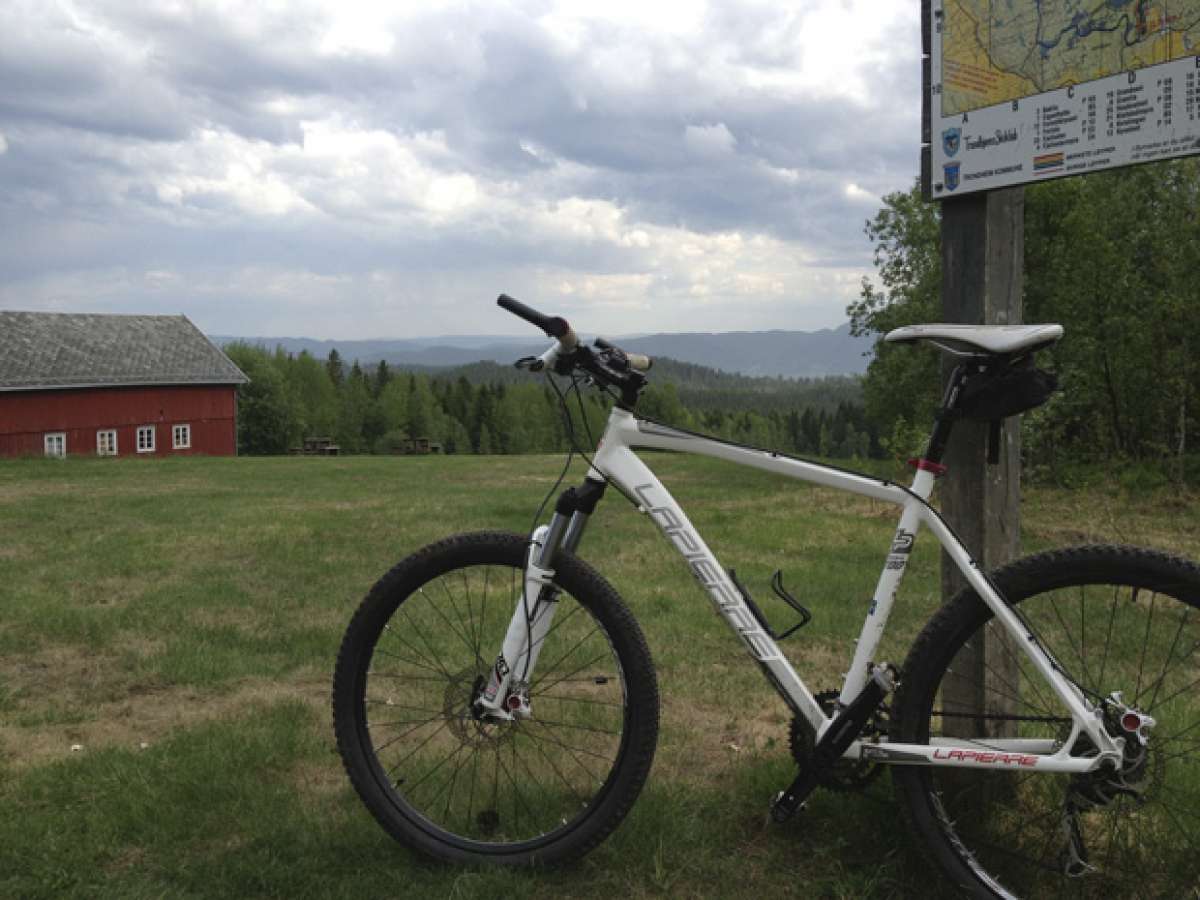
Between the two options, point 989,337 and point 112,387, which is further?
point 112,387

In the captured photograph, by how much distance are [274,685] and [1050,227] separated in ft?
74.9

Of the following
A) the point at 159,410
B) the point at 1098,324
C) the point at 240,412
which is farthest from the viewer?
the point at 240,412

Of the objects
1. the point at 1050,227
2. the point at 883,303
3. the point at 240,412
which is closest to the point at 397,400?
the point at 240,412

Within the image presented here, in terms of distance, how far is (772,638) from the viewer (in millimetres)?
2910

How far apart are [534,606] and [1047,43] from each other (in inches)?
97.2

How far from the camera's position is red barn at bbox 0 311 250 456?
43094mm

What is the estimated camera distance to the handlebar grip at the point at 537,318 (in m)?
2.86

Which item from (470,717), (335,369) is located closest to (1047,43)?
(470,717)

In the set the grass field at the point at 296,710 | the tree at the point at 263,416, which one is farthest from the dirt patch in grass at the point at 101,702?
the tree at the point at 263,416

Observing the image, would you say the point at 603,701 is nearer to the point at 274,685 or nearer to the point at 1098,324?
the point at 274,685

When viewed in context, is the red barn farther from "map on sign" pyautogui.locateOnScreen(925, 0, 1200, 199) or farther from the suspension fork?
"map on sign" pyautogui.locateOnScreen(925, 0, 1200, 199)

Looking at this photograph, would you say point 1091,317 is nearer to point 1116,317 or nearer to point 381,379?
point 1116,317

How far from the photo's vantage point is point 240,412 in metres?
77.8

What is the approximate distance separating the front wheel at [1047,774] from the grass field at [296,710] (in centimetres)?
29
